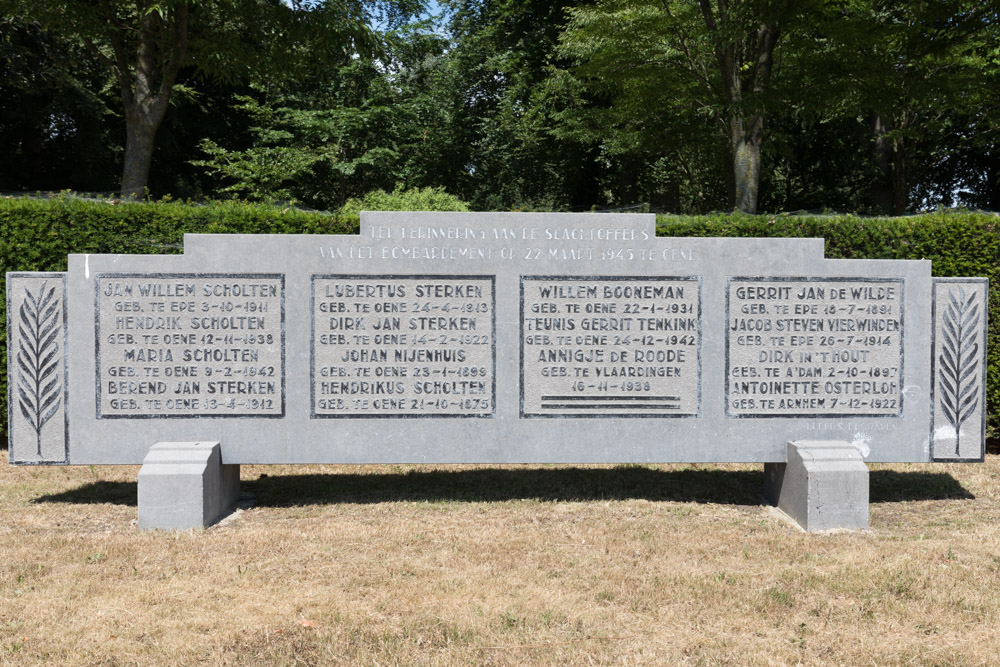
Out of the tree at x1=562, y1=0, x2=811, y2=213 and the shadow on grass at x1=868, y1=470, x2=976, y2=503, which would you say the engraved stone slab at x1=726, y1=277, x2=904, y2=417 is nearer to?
the shadow on grass at x1=868, y1=470, x2=976, y2=503

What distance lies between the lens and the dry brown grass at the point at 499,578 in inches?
173

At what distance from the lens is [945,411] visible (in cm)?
733

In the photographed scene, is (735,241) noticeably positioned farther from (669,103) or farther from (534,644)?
(669,103)

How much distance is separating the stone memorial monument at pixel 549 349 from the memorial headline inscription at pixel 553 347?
2 cm

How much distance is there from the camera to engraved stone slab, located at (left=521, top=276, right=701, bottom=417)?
23.9ft

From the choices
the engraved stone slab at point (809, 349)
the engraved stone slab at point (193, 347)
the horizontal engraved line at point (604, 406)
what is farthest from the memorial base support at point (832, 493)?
the engraved stone slab at point (193, 347)

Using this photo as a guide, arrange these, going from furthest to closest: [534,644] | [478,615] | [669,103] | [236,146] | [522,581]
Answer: [236,146] → [669,103] → [522,581] → [478,615] → [534,644]

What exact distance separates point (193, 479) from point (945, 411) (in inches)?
266

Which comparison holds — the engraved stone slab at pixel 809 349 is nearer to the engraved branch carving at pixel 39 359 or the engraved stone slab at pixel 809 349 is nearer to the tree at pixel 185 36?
the engraved branch carving at pixel 39 359

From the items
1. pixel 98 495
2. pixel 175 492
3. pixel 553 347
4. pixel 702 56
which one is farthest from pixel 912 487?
pixel 702 56

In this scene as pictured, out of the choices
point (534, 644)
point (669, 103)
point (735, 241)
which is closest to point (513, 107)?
point (669, 103)

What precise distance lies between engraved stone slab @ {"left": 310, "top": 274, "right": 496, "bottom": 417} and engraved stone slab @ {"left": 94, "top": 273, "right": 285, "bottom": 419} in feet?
Answer: 1.47

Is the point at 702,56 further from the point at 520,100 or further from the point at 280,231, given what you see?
the point at 280,231

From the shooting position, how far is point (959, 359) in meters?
7.32
